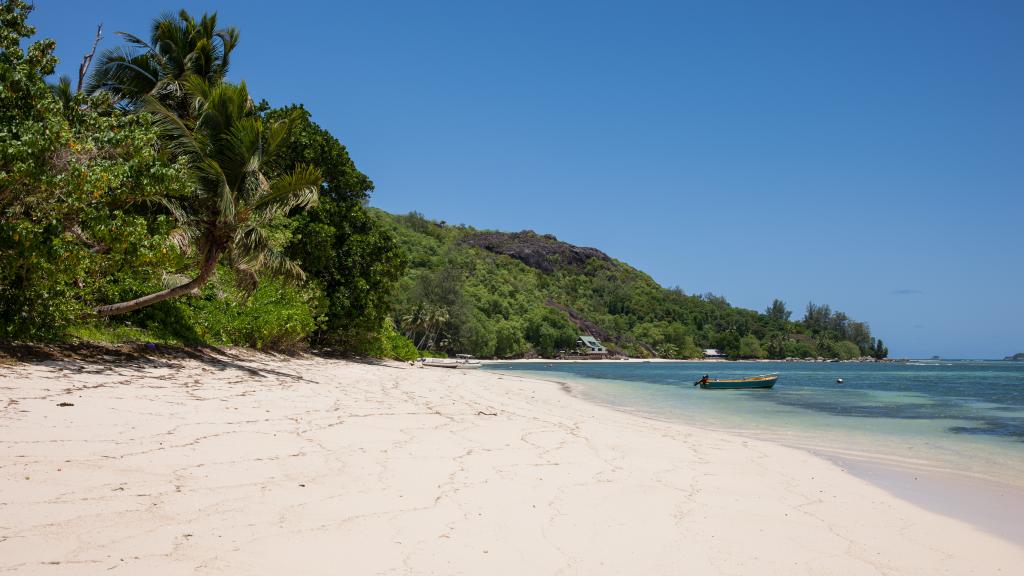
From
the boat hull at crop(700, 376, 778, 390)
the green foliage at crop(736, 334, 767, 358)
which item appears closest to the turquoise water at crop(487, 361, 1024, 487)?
the boat hull at crop(700, 376, 778, 390)

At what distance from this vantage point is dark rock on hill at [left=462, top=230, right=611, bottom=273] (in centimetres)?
14650

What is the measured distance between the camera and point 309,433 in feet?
21.7

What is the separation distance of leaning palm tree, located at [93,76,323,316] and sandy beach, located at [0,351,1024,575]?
453 cm

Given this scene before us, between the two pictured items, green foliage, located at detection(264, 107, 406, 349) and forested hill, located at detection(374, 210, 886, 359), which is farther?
forested hill, located at detection(374, 210, 886, 359)

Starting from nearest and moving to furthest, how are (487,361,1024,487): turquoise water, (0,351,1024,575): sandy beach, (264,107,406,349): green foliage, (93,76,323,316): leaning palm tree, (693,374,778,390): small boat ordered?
(0,351,1024,575): sandy beach
(487,361,1024,487): turquoise water
(93,76,323,316): leaning palm tree
(264,107,406,349): green foliage
(693,374,778,390): small boat

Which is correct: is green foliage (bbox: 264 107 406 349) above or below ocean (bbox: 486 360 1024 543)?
above

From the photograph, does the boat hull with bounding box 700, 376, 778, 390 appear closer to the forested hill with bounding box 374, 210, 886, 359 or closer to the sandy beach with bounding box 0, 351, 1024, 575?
the sandy beach with bounding box 0, 351, 1024, 575

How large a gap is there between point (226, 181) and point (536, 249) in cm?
14080

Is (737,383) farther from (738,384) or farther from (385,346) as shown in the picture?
(385,346)

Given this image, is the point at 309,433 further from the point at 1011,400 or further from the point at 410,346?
the point at 1011,400

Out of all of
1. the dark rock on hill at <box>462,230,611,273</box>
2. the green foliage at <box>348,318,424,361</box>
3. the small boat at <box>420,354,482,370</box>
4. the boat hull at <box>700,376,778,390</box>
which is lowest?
the small boat at <box>420,354,482,370</box>

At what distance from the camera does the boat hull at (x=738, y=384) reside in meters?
28.0

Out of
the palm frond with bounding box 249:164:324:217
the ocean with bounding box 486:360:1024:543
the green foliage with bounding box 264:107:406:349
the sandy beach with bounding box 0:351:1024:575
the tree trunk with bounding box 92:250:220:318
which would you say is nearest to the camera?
the sandy beach with bounding box 0:351:1024:575

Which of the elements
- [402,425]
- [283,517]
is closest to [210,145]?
[402,425]
